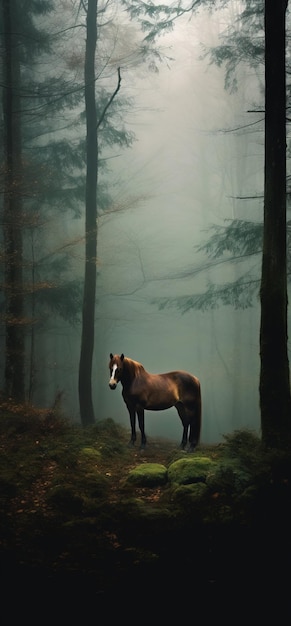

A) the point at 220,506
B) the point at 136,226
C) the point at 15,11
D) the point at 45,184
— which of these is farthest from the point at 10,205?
the point at 136,226

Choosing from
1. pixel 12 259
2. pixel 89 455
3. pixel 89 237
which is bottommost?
pixel 89 455

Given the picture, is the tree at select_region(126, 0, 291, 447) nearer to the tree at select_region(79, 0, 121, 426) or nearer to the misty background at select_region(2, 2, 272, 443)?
the tree at select_region(79, 0, 121, 426)

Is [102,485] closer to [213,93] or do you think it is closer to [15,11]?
[15,11]

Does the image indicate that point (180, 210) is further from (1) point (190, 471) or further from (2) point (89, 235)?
(1) point (190, 471)

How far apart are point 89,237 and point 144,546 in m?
10.8

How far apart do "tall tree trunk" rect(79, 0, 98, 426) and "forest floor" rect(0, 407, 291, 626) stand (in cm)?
655

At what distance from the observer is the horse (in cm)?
943

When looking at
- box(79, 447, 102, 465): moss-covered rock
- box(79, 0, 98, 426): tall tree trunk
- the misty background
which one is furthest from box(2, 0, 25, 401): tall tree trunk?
the misty background

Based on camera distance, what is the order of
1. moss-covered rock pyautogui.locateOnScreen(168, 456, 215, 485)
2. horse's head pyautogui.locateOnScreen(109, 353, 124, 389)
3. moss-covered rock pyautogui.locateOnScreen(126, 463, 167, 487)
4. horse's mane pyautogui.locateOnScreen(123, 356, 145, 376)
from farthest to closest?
horse's mane pyautogui.locateOnScreen(123, 356, 145, 376) < horse's head pyautogui.locateOnScreen(109, 353, 124, 389) < moss-covered rock pyautogui.locateOnScreen(126, 463, 167, 487) < moss-covered rock pyautogui.locateOnScreen(168, 456, 215, 485)

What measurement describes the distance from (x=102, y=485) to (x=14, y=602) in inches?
116

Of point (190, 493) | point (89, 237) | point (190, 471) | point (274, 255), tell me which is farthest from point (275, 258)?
point (89, 237)

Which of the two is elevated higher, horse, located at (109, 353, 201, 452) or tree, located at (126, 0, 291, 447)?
tree, located at (126, 0, 291, 447)

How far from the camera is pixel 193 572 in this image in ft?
14.1

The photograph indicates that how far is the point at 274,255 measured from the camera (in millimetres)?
7105
